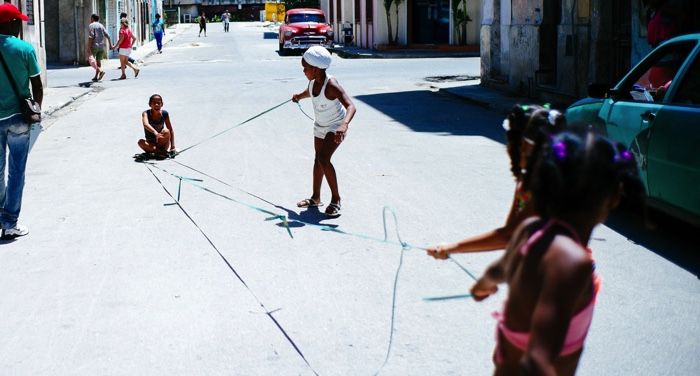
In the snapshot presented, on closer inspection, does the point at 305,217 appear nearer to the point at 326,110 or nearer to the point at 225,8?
the point at 326,110

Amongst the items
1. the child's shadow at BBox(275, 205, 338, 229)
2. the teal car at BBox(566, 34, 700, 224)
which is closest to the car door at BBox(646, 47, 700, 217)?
the teal car at BBox(566, 34, 700, 224)

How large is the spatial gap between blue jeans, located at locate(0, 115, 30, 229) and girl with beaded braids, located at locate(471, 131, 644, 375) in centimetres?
568

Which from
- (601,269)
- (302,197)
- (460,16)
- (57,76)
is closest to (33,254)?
(302,197)

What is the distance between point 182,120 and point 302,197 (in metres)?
7.36

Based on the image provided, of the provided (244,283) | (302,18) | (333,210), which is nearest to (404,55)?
(302,18)

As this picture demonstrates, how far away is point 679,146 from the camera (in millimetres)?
7094

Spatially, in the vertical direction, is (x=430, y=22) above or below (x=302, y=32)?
above

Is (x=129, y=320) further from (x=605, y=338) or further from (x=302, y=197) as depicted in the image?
(x=302, y=197)

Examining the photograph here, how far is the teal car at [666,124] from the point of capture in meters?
6.98

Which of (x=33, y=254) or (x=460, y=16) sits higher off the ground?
(x=460, y=16)

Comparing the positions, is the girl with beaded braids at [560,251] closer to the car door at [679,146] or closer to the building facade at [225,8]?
the car door at [679,146]

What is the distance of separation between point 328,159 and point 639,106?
2.62 m

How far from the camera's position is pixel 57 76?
91.1ft

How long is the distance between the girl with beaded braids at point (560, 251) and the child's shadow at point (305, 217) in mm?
5315
